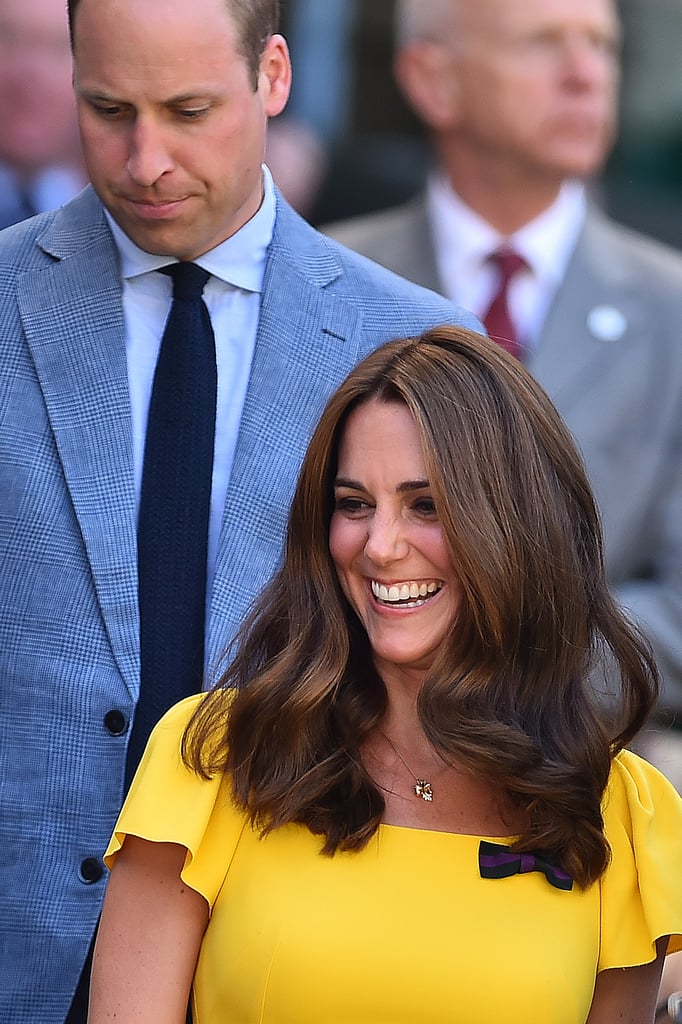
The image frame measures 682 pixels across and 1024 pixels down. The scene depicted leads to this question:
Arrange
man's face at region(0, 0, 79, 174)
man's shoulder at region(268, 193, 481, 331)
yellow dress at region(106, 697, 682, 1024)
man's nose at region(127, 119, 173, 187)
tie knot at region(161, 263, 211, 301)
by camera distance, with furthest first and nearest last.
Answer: man's face at region(0, 0, 79, 174), man's shoulder at region(268, 193, 481, 331), tie knot at region(161, 263, 211, 301), man's nose at region(127, 119, 173, 187), yellow dress at region(106, 697, 682, 1024)

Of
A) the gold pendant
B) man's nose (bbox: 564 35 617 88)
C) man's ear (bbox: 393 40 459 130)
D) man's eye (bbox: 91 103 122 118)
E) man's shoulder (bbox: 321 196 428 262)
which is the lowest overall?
man's shoulder (bbox: 321 196 428 262)

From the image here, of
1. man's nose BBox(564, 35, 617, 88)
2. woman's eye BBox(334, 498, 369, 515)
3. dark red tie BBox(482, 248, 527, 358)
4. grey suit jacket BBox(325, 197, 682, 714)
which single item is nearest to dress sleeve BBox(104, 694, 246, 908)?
woman's eye BBox(334, 498, 369, 515)

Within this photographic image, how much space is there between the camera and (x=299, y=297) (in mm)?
2781

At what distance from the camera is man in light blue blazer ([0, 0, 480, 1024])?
2.56 metres

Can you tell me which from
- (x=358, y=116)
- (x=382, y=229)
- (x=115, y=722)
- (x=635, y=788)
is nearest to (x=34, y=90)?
(x=358, y=116)

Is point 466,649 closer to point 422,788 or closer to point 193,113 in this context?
point 422,788

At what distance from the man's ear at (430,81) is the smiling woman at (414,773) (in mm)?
1724

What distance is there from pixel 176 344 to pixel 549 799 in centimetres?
91

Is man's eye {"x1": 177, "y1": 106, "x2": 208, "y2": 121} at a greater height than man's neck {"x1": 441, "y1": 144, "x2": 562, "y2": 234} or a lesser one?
greater

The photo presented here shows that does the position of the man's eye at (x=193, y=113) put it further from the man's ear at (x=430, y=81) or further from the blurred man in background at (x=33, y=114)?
the man's ear at (x=430, y=81)

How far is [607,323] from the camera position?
12.7 ft

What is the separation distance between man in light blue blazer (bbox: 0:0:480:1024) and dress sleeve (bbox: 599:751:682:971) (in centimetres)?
62

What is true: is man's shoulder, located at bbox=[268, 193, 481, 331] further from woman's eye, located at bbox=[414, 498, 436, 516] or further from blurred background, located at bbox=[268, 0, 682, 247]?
blurred background, located at bbox=[268, 0, 682, 247]

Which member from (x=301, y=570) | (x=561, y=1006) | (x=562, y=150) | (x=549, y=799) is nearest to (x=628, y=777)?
(x=549, y=799)
